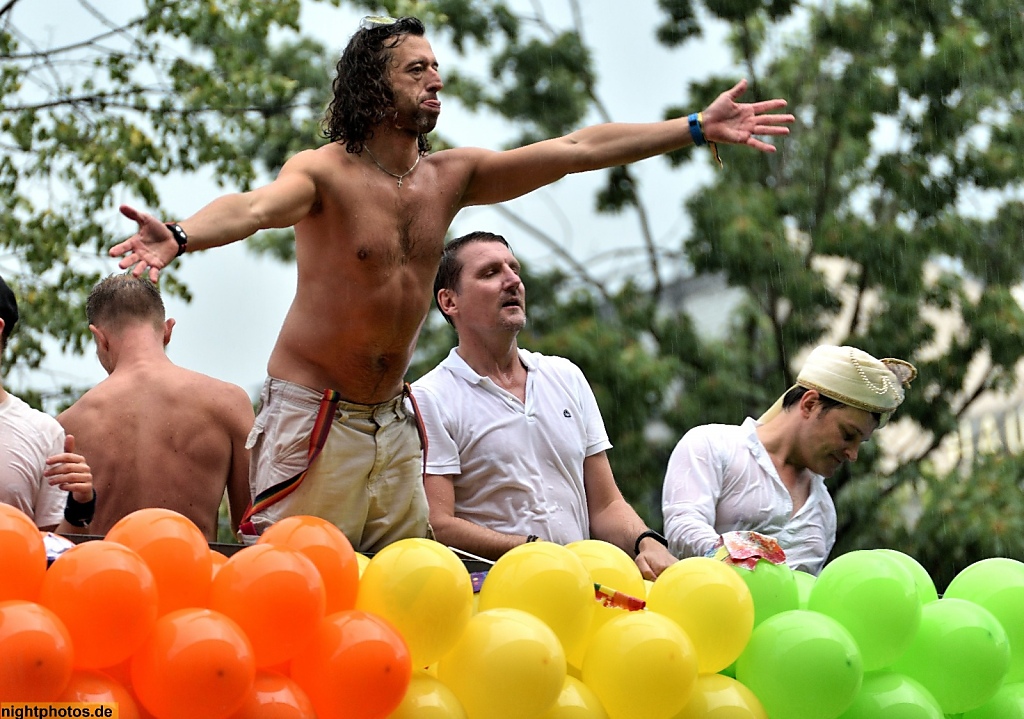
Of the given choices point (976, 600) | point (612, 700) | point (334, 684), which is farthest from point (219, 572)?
point (976, 600)

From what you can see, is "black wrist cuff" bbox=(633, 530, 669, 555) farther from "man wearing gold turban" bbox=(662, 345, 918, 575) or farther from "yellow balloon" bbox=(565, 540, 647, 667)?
"yellow balloon" bbox=(565, 540, 647, 667)

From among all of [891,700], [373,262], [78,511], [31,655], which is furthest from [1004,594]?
[78,511]

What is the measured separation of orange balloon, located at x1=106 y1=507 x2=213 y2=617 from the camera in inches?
103

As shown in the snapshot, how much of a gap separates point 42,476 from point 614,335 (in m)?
7.10

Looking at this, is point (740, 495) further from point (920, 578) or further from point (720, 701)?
point (720, 701)

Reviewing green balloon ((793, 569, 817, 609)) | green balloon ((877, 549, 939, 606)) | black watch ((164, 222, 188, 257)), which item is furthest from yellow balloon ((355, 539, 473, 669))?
green balloon ((877, 549, 939, 606))

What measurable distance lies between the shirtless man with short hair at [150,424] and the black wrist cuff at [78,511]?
522 millimetres

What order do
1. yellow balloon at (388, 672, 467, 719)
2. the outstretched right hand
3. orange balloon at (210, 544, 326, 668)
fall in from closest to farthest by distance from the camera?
orange balloon at (210, 544, 326, 668), yellow balloon at (388, 672, 467, 719), the outstretched right hand

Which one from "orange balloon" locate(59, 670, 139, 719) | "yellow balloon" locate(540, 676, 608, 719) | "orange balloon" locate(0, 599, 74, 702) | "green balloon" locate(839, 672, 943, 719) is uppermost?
"orange balloon" locate(0, 599, 74, 702)

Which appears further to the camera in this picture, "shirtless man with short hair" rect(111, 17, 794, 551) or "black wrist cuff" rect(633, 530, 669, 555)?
"black wrist cuff" rect(633, 530, 669, 555)

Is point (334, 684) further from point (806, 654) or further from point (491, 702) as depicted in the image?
point (806, 654)

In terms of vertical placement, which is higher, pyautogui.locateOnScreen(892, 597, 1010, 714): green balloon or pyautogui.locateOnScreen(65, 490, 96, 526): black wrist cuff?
pyautogui.locateOnScreen(65, 490, 96, 526): black wrist cuff

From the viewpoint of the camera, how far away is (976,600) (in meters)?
3.51

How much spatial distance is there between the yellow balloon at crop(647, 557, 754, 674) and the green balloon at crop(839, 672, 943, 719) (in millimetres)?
345
